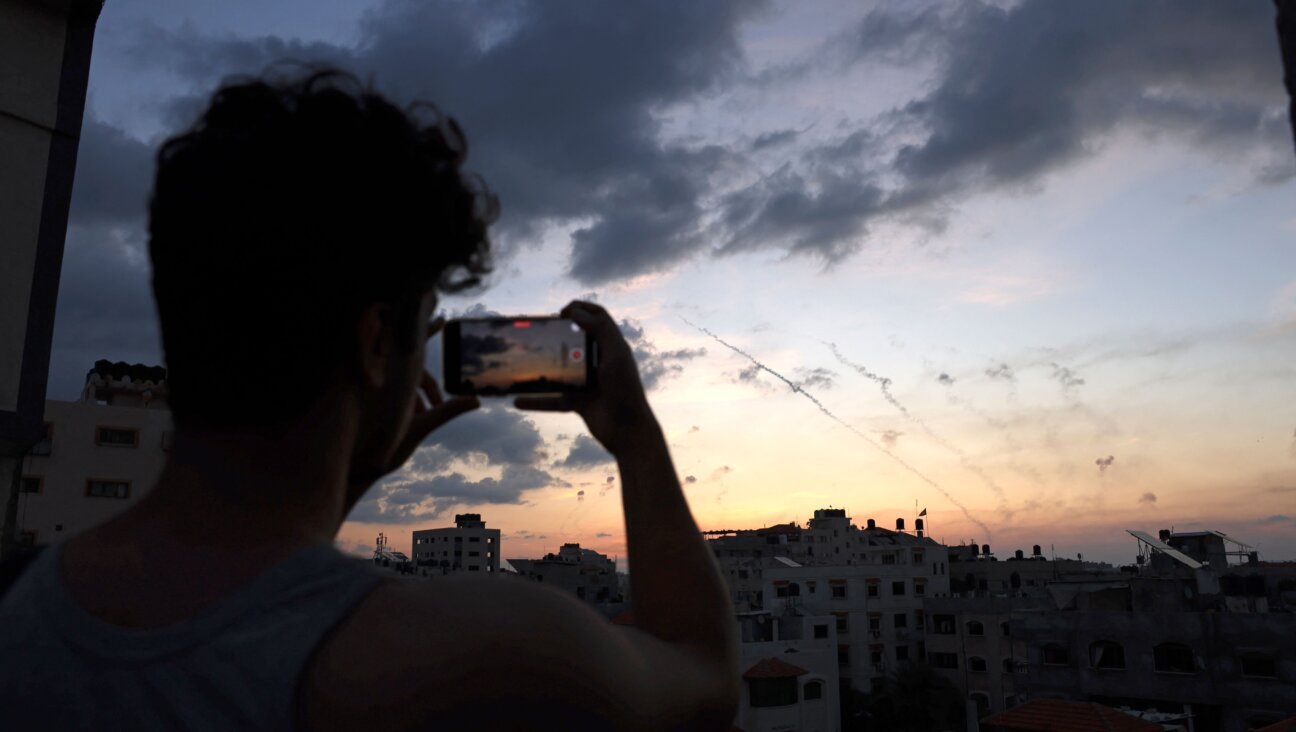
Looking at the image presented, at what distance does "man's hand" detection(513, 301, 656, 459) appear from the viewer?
139 centimetres

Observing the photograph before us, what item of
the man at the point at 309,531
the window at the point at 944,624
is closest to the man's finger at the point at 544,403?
the man at the point at 309,531

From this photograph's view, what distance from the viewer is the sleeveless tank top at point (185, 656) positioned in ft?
3.23

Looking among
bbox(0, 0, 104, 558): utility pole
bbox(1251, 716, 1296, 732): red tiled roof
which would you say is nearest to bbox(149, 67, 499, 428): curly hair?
bbox(0, 0, 104, 558): utility pole

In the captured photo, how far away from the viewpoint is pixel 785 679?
33.2m

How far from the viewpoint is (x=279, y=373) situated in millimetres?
1146

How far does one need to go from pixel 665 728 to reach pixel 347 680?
375mm

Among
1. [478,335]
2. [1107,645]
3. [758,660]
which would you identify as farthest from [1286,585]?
[478,335]

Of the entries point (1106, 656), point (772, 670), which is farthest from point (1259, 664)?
point (772, 670)

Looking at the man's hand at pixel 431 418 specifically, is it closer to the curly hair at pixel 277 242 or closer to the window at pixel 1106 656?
the curly hair at pixel 277 242

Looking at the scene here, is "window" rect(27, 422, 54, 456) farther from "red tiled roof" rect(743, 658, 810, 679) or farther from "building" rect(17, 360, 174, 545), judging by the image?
"red tiled roof" rect(743, 658, 810, 679)

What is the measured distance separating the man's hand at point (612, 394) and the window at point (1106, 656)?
34.2 metres

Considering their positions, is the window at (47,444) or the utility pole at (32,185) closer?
the utility pole at (32,185)

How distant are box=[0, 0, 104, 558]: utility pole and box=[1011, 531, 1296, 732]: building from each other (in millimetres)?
31273

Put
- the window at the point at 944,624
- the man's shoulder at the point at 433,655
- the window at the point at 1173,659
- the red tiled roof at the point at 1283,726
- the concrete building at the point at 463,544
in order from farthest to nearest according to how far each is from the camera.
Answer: the concrete building at the point at 463,544 → the window at the point at 944,624 → the window at the point at 1173,659 → the red tiled roof at the point at 1283,726 → the man's shoulder at the point at 433,655
